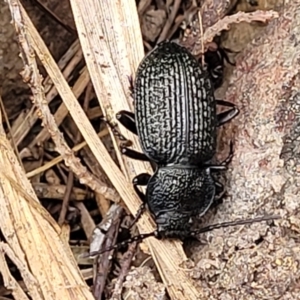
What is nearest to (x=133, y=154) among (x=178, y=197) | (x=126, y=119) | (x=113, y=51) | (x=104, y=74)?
(x=126, y=119)

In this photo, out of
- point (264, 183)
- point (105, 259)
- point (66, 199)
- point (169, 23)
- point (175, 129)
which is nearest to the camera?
point (264, 183)

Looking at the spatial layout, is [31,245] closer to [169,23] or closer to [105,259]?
[105,259]

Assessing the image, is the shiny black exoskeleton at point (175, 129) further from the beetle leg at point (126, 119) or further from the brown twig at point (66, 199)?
the brown twig at point (66, 199)

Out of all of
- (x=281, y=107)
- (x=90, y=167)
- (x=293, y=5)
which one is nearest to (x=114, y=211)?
(x=90, y=167)

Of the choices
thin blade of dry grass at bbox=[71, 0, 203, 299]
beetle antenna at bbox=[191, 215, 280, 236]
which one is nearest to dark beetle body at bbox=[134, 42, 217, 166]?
thin blade of dry grass at bbox=[71, 0, 203, 299]

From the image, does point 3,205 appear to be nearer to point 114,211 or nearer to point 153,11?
point 114,211

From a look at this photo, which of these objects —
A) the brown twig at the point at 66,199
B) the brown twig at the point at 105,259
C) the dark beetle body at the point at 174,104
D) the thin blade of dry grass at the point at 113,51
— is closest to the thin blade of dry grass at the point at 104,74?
the thin blade of dry grass at the point at 113,51

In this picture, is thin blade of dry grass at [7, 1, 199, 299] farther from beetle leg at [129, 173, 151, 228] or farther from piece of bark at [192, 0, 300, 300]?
piece of bark at [192, 0, 300, 300]
